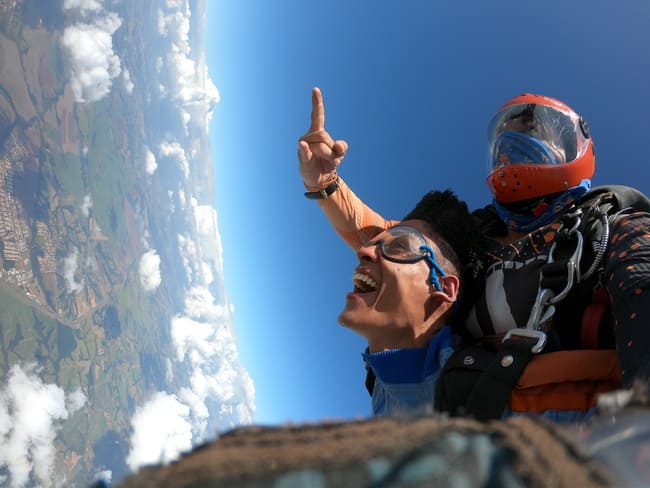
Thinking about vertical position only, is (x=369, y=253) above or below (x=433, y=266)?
above

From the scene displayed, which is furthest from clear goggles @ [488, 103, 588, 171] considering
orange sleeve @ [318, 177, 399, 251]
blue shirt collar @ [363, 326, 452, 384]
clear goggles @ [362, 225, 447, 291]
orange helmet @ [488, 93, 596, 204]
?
blue shirt collar @ [363, 326, 452, 384]

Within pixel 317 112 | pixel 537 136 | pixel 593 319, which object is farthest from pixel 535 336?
pixel 317 112

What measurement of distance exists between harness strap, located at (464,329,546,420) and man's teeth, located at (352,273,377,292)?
899 mm

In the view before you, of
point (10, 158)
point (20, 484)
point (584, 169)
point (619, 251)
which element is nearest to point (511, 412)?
point (619, 251)

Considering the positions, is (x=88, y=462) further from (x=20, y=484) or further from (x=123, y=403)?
(x=123, y=403)

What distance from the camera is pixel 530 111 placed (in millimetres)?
2912

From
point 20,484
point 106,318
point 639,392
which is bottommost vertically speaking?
point 639,392

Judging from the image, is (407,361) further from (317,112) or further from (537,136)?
(317,112)

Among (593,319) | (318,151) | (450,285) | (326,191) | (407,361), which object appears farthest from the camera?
(326,191)

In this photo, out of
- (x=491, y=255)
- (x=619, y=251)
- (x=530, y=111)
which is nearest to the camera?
(x=619, y=251)

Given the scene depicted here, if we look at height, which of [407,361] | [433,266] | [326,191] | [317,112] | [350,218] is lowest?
[407,361]

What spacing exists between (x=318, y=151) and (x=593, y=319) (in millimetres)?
2178

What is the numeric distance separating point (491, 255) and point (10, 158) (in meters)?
138

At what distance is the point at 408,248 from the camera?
8.61 feet
